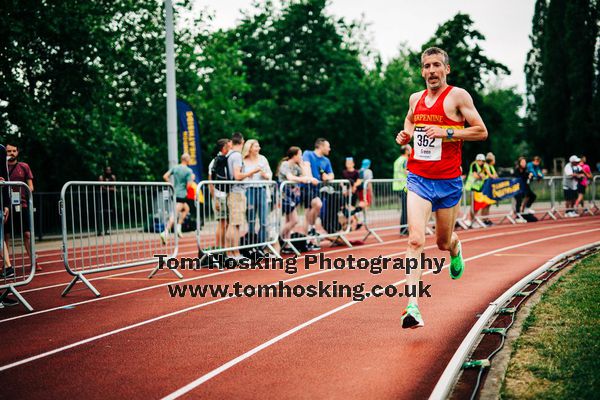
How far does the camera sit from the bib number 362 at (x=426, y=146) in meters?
5.40

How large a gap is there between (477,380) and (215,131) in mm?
34198

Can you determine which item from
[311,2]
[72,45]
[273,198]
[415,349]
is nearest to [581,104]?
[311,2]

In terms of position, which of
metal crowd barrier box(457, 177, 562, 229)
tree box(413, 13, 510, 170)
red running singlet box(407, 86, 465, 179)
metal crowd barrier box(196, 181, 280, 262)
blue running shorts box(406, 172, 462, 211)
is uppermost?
tree box(413, 13, 510, 170)

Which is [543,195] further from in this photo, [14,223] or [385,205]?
[14,223]

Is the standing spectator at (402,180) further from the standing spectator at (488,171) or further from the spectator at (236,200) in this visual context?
the spectator at (236,200)

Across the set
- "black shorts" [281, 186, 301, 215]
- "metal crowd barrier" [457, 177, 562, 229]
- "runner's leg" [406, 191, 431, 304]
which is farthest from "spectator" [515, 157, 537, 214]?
"runner's leg" [406, 191, 431, 304]

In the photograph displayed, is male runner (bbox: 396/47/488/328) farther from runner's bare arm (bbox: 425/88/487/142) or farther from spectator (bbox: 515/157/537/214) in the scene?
spectator (bbox: 515/157/537/214)

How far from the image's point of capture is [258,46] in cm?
4644

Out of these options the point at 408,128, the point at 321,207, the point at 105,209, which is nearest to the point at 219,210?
the point at 105,209

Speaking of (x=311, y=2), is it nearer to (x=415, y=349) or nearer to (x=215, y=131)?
(x=215, y=131)

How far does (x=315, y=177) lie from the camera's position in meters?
12.8

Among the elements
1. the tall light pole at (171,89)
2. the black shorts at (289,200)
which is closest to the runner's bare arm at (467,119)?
the black shorts at (289,200)

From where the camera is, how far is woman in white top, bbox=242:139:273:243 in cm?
1079

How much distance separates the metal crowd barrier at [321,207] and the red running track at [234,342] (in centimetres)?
332
